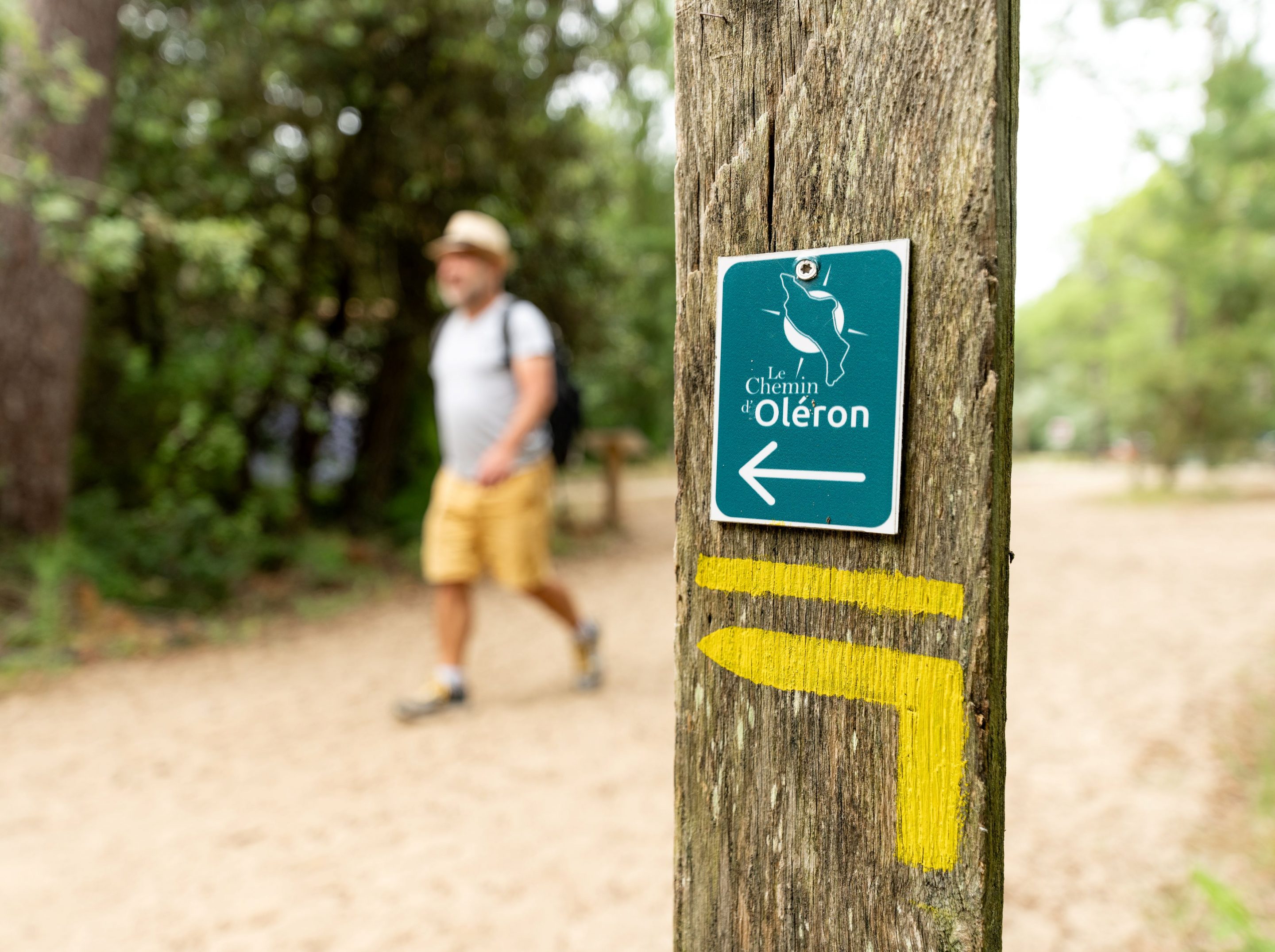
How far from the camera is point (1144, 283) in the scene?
57.0 feet

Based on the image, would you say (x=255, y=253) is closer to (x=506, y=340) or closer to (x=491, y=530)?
(x=506, y=340)

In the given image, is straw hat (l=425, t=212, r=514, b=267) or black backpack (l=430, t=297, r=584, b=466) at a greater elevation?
straw hat (l=425, t=212, r=514, b=267)

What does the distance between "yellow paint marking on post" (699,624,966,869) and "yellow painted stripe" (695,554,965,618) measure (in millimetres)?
59

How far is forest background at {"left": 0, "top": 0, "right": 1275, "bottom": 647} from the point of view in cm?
511

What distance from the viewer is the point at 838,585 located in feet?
3.60

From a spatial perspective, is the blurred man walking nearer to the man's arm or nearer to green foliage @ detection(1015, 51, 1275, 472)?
the man's arm

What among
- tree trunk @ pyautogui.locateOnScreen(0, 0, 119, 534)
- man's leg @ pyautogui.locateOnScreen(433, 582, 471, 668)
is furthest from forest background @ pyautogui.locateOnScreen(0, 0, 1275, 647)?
man's leg @ pyautogui.locateOnScreen(433, 582, 471, 668)

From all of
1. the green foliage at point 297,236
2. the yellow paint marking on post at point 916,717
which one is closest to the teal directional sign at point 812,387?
the yellow paint marking on post at point 916,717

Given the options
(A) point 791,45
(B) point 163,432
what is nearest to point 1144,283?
(B) point 163,432

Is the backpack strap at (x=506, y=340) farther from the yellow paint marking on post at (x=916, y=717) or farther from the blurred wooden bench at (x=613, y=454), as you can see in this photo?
the blurred wooden bench at (x=613, y=454)

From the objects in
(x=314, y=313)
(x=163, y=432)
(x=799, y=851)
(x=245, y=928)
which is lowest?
(x=245, y=928)

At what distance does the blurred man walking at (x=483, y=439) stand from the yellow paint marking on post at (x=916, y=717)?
2789 mm

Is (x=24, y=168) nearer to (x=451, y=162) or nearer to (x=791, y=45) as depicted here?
(x=451, y=162)

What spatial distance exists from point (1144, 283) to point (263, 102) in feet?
55.0
